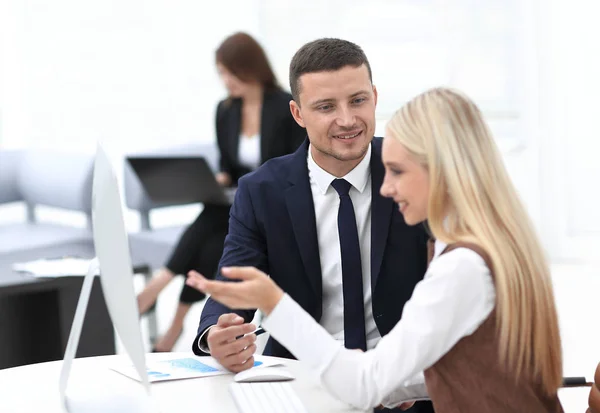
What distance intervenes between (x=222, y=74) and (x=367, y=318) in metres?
2.93

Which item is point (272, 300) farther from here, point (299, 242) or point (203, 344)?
point (299, 242)

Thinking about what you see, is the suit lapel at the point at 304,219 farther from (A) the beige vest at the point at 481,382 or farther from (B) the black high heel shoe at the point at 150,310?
(B) the black high heel shoe at the point at 150,310

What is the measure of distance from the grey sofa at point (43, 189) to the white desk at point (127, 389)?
2612 mm

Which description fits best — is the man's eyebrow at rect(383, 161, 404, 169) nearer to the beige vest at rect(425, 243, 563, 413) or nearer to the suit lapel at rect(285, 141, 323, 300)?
the beige vest at rect(425, 243, 563, 413)

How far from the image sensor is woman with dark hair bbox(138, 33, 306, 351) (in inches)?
184

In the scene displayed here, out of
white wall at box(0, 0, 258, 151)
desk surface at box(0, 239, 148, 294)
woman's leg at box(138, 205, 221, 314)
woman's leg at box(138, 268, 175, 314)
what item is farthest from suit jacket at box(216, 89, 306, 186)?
white wall at box(0, 0, 258, 151)

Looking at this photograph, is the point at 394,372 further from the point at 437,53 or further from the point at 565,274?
the point at 437,53

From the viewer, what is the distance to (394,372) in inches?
62.0

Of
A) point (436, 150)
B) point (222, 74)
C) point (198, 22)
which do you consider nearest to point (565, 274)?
point (222, 74)

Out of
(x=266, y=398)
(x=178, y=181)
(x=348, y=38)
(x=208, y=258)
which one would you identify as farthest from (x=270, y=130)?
(x=266, y=398)

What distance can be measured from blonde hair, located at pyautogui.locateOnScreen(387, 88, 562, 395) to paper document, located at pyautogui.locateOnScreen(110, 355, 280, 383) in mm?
590

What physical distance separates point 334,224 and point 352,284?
0.16 metres

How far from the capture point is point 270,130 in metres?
4.75

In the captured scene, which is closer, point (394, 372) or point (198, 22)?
point (394, 372)
